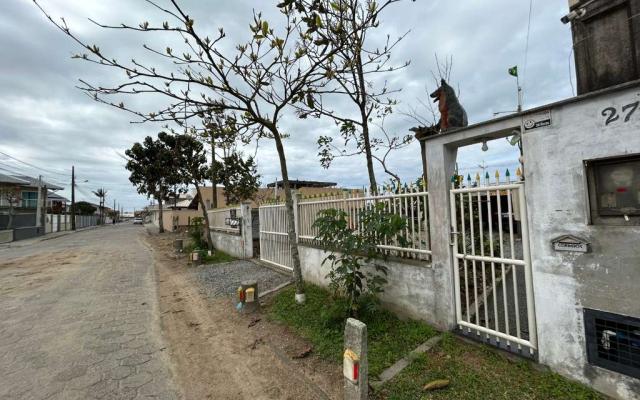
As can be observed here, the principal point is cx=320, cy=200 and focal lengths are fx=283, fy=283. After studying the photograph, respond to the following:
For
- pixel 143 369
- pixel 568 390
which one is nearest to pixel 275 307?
pixel 143 369

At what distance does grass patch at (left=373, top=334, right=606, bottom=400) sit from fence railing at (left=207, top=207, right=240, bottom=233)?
339 inches

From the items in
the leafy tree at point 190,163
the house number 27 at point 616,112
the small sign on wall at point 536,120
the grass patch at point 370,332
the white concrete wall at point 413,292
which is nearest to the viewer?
the house number 27 at point 616,112

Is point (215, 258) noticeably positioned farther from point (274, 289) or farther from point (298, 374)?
point (298, 374)

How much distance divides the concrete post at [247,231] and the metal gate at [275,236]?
0.94 meters

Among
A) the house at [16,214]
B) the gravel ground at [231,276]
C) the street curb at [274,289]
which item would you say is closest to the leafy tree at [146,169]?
the house at [16,214]

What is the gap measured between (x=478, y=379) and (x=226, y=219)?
10.7 meters

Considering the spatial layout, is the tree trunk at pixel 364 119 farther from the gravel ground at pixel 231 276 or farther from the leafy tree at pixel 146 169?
the leafy tree at pixel 146 169

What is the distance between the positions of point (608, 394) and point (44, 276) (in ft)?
39.6

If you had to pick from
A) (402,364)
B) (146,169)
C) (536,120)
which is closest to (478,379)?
(402,364)

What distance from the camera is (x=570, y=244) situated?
96.2 inches

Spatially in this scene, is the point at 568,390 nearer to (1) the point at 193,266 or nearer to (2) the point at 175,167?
(1) the point at 193,266

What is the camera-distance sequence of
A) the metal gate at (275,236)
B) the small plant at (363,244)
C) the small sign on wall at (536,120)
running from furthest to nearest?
1. the metal gate at (275,236)
2. the small plant at (363,244)
3. the small sign on wall at (536,120)

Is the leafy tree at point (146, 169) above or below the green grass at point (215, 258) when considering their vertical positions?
→ above

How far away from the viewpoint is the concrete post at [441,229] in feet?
11.0
